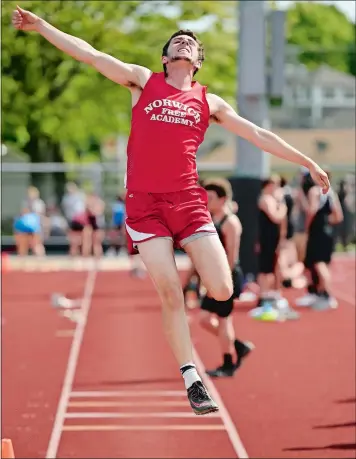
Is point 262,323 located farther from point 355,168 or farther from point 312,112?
point 312,112

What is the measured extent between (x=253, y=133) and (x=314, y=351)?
9914 mm

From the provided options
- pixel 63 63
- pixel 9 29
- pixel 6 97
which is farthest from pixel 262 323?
pixel 63 63

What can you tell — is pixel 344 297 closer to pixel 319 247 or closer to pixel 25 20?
pixel 319 247

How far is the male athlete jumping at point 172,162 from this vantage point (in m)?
6.07

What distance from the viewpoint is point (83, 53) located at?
602 cm

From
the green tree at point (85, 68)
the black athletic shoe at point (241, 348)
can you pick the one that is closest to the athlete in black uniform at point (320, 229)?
the black athletic shoe at point (241, 348)

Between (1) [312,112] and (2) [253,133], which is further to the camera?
(1) [312,112]

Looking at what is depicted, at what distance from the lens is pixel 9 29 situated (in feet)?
83.3

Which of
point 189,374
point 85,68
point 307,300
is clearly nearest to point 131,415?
point 189,374

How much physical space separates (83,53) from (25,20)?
0.31m

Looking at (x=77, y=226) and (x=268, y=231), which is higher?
(x=77, y=226)

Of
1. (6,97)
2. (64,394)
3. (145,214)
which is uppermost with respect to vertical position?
(6,97)

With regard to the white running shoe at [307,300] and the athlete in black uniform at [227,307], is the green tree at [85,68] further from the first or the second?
the athlete in black uniform at [227,307]

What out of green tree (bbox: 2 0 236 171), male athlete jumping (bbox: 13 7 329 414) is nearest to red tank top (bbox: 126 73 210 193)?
male athlete jumping (bbox: 13 7 329 414)
